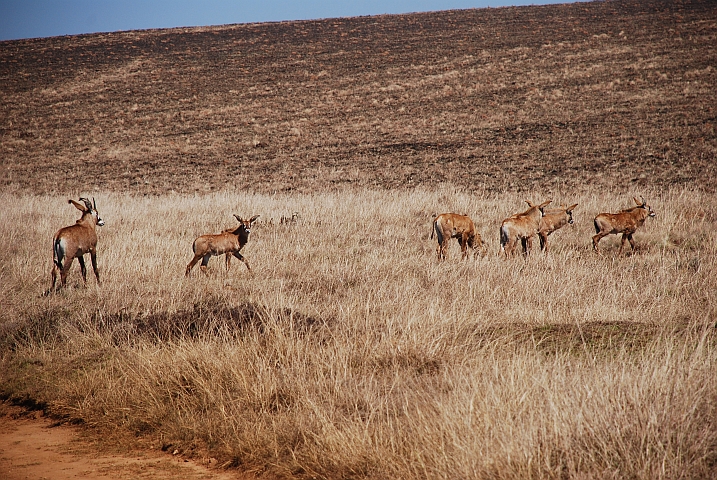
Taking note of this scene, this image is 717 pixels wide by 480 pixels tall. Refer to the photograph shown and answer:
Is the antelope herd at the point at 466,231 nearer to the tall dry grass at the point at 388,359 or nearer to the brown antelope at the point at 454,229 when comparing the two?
the brown antelope at the point at 454,229

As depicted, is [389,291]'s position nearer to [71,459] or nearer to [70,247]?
[71,459]

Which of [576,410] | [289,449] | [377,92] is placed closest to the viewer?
[576,410]

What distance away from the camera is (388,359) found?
5.71 m

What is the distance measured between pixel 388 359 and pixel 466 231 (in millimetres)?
7199

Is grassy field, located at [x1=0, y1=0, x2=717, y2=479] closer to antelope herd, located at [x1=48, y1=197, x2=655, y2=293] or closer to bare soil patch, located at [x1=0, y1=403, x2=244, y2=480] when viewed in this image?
bare soil patch, located at [x1=0, y1=403, x2=244, y2=480]

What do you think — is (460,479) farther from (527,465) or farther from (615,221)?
(615,221)

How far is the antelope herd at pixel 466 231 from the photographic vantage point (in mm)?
10859

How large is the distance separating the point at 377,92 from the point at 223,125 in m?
11.5

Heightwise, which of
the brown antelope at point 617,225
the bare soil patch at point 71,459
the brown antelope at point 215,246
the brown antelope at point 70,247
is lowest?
the brown antelope at point 617,225

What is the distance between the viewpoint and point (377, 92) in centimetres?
4303

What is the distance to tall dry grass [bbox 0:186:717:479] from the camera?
12.5 feet

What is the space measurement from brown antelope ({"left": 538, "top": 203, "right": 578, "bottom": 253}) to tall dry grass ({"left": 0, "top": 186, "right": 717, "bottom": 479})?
3.71ft

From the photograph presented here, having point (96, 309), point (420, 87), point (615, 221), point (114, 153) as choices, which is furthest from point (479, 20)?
point (96, 309)

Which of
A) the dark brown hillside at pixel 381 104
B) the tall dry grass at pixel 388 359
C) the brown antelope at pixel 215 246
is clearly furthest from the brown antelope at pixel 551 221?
the dark brown hillside at pixel 381 104
